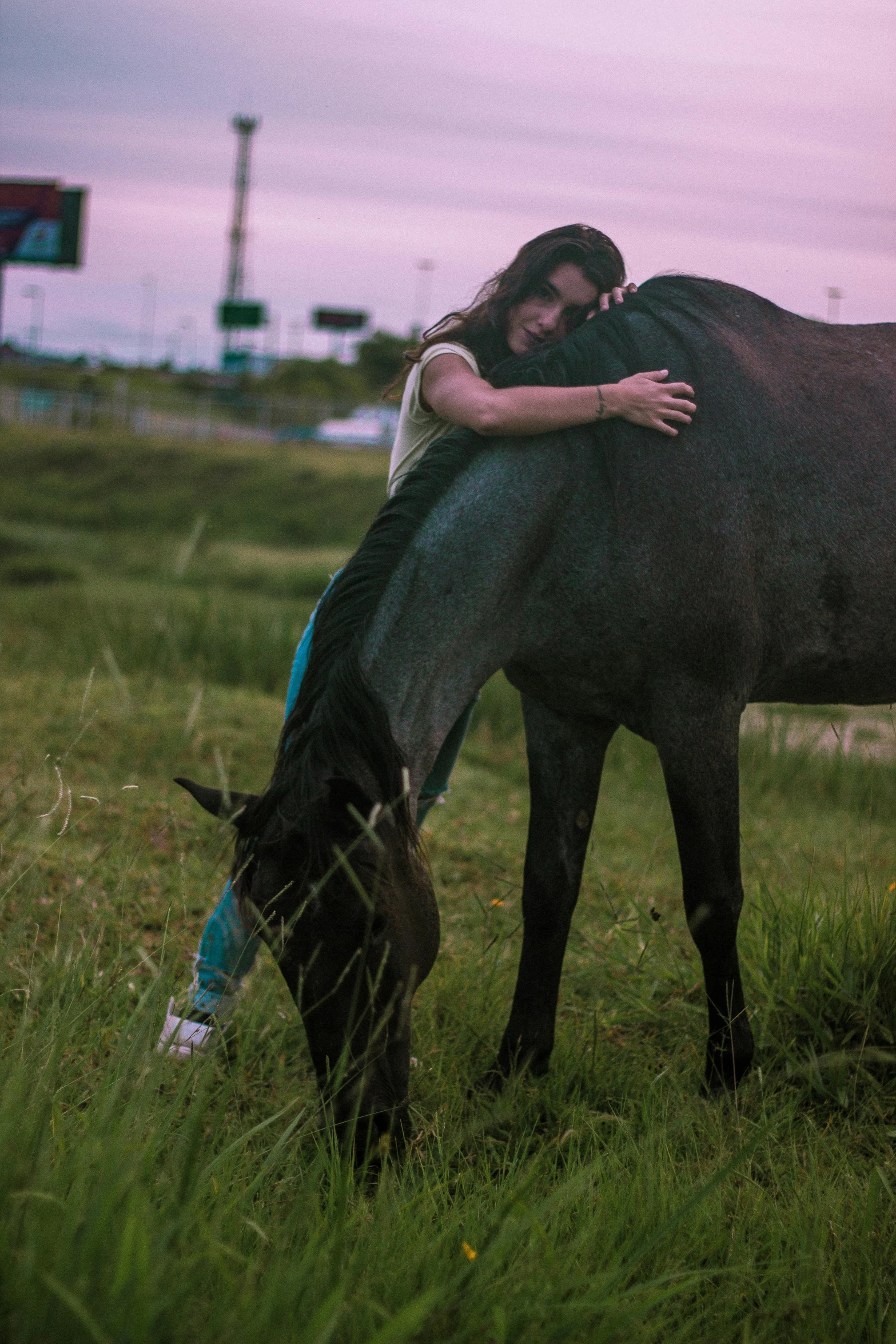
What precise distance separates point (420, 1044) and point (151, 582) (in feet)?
39.0

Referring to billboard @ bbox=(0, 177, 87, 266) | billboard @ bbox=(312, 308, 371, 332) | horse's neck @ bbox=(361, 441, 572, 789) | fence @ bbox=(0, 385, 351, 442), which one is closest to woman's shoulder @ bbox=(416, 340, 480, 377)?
horse's neck @ bbox=(361, 441, 572, 789)

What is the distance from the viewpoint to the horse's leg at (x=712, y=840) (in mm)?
2646

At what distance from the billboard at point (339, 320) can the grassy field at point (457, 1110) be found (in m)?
61.2

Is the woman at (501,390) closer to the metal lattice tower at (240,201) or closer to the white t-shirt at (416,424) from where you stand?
the white t-shirt at (416,424)

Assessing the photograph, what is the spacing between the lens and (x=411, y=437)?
2.99 m

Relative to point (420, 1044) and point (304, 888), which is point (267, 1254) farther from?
point (420, 1044)

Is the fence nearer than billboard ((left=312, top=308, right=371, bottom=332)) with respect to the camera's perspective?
Yes

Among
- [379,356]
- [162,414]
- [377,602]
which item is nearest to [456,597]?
[377,602]

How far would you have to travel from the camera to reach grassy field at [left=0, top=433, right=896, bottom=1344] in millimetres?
1385

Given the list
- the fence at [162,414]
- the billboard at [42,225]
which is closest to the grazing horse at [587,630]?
the fence at [162,414]

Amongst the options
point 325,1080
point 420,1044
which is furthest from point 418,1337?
point 420,1044

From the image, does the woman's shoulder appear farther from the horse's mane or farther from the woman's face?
the woman's face

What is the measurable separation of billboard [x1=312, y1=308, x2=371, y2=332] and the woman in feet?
210

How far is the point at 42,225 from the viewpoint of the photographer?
32719mm
